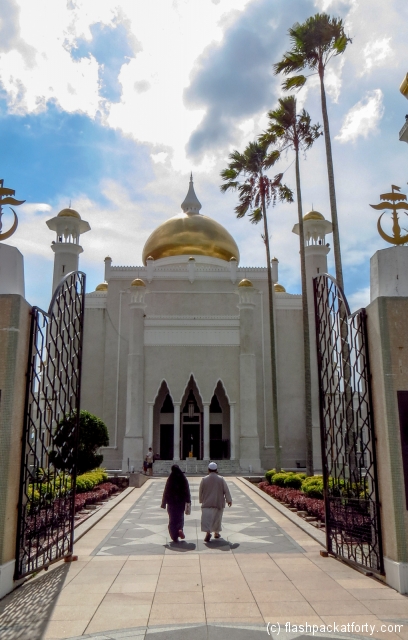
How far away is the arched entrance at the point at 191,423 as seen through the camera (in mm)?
26781

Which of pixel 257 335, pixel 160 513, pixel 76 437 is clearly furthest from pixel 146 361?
pixel 76 437

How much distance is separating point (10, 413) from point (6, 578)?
1616mm

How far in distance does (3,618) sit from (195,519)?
6.21 meters

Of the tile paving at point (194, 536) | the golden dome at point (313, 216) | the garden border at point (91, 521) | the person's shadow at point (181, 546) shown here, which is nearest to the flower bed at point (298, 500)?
the tile paving at point (194, 536)

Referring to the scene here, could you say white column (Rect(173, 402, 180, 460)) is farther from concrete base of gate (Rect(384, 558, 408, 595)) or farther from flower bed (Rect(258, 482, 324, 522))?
concrete base of gate (Rect(384, 558, 408, 595))

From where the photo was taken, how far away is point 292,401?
27.4 metres

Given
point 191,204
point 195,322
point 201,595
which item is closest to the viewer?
point 201,595

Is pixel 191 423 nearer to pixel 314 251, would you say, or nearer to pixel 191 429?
pixel 191 429

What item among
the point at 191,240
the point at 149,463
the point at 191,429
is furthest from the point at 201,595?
the point at 191,240

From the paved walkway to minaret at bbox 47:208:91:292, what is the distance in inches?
800

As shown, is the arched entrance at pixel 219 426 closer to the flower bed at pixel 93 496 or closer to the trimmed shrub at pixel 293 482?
the flower bed at pixel 93 496

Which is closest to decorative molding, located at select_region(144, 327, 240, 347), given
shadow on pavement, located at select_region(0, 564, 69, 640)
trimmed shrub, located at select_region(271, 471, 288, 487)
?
trimmed shrub, located at select_region(271, 471, 288, 487)

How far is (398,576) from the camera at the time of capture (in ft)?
17.2

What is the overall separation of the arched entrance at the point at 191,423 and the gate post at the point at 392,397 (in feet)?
68.2
